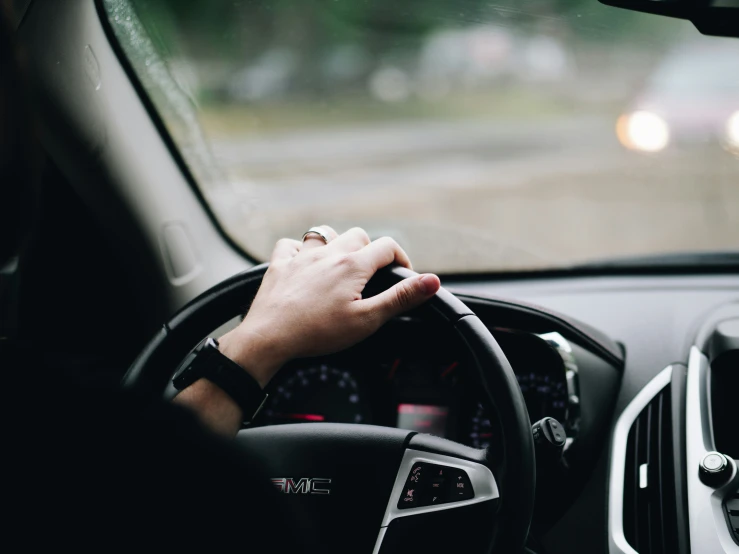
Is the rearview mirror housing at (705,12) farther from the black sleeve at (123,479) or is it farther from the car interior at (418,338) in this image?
the black sleeve at (123,479)

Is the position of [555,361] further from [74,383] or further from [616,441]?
[74,383]

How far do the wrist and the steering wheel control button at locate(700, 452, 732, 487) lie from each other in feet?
3.46

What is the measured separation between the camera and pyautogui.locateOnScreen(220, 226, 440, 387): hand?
4.85ft

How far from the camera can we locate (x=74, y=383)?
93cm

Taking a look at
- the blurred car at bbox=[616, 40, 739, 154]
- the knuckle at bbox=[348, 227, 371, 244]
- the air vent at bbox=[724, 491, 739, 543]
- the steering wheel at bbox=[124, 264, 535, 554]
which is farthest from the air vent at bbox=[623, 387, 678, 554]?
the blurred car at bbox=[616, 40, 739, 154]

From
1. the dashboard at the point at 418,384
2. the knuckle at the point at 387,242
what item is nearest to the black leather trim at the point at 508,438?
the knuckle at the point at 387,242

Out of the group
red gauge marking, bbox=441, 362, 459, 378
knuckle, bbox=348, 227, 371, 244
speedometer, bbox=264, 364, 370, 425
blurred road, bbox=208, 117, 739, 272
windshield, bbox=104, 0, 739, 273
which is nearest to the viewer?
knuckle, bbox=348, 227, 371, 244

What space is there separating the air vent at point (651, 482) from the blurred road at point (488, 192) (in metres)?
0.85

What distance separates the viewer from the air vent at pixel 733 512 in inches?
71.0

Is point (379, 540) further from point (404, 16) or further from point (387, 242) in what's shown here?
point (404, 16)

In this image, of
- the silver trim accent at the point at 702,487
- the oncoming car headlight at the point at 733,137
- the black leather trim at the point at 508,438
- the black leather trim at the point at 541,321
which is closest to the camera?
the black leather trim at the point at 508,438

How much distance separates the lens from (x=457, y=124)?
1469 cm

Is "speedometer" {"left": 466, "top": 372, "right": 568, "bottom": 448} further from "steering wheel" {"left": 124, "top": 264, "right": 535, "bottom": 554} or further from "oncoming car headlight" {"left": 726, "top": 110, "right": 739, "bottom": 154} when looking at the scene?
"oncoming car headlight" {"left": 726, "top": 110, "right": 739, "bottom": 154}

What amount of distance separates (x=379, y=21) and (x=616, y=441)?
1.98 metres
